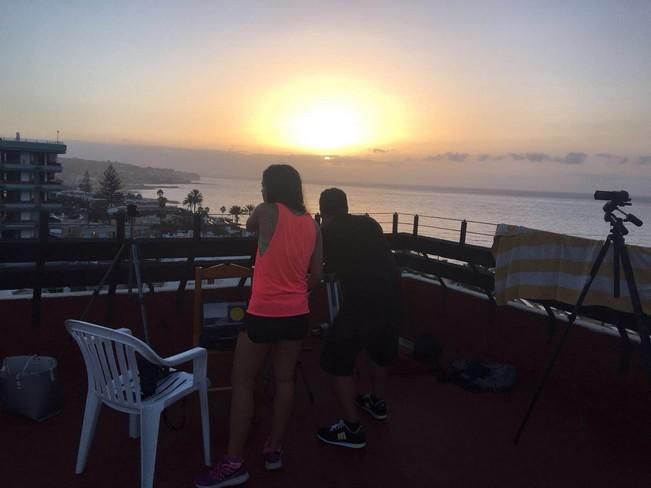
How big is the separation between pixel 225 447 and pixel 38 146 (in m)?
52.4

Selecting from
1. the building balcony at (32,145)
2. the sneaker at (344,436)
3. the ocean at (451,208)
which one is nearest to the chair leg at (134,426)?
the sneaker at (344,436)

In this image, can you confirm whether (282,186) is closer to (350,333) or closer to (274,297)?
(274,297)

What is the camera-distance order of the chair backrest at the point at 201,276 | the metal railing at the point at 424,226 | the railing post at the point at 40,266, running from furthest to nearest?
the metal railing at the point at 424,226, the railing post at the point at 40,266, the chair backrest at the point at 201,276

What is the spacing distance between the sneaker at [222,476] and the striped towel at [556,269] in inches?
79.3

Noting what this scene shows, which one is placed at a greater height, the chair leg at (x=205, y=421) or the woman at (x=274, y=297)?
the woman at (x=274, y=297)

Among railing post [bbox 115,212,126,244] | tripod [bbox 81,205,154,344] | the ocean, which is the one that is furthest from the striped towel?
railing post [bbox 115,212,126,244]

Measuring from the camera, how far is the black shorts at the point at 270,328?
215 centimetres

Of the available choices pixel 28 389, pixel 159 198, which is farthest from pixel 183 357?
pixel 159 198

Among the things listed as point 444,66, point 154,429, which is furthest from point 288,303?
point 444,66

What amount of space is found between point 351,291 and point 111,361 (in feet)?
3.96

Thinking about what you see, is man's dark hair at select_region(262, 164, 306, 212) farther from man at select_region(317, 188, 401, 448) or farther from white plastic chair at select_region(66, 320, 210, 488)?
white plastic chair at select_region(66, 320, 210, 488)

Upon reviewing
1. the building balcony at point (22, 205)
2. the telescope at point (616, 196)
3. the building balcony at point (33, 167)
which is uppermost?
the telescope at point (616, 196)

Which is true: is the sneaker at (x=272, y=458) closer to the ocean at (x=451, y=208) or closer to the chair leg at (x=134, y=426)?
the chair leg at (x=134, y=426)

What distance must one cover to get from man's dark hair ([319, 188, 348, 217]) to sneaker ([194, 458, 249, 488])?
4.26 feet
